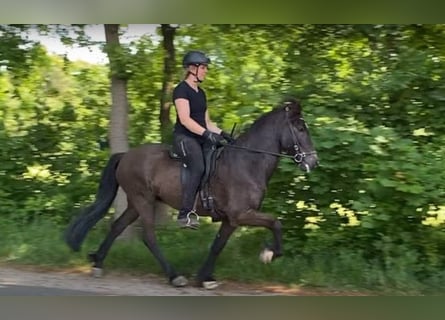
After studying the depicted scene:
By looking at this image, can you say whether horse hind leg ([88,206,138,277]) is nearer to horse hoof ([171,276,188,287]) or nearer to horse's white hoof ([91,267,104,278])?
horse's white hoof ([91,267,104,278])

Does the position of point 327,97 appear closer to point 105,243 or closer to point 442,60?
point 442,60

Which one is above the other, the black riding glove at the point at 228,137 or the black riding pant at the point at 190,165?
the black riding glove at the point at 228,137

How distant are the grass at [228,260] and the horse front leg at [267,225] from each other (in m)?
0.72

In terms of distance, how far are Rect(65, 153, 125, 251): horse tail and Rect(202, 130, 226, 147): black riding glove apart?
49.6 inches

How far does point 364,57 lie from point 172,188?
10.2 ft

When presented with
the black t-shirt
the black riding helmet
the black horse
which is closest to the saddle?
the black horse

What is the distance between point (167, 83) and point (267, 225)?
2.87 meters

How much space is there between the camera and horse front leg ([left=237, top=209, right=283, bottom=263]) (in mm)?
6781

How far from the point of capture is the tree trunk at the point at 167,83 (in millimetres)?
8656

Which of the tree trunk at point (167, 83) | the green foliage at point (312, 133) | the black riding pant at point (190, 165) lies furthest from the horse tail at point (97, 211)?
the tree trunk at point (167, 83)

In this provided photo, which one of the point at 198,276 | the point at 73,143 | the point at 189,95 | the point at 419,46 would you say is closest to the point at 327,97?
the point at 419,46

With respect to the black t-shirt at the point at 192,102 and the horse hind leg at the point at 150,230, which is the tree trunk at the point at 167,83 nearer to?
the horse hind leg at the point at 150,230

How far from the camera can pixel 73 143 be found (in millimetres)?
9312

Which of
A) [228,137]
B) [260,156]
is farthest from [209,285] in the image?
[228,137]
